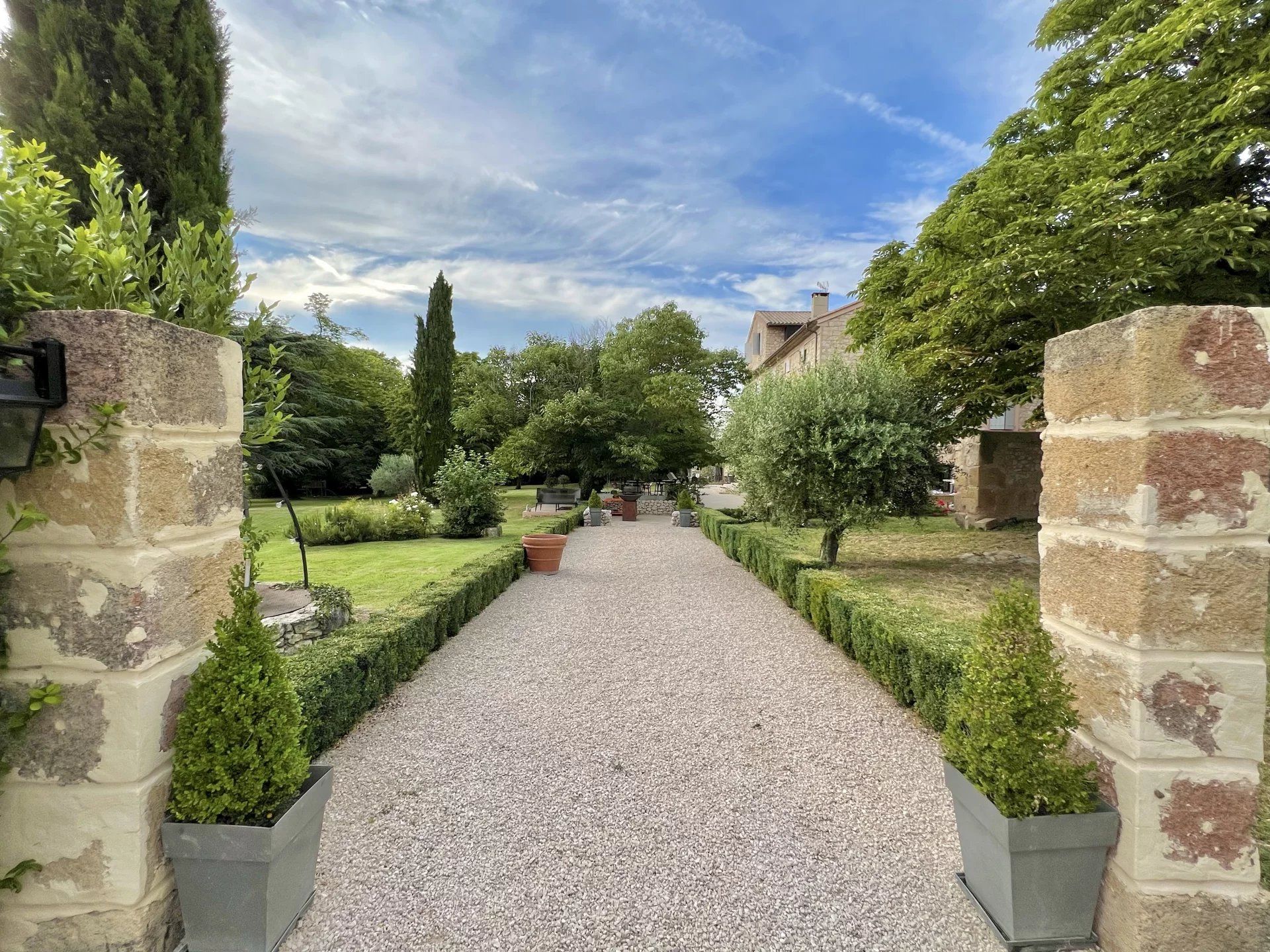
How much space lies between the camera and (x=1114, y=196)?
6797 millimetres

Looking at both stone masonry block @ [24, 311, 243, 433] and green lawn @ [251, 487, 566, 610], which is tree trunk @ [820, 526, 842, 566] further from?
stone masonry block @ [24, 311, 243, 433]

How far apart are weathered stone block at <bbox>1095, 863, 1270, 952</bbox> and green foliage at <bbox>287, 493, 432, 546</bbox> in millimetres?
13423

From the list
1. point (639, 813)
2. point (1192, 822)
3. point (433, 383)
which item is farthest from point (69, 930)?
point (433, 383)

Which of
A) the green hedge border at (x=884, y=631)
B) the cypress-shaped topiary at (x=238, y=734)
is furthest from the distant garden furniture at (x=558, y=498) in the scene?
the cypress-shaped topiary at (x=238, y=734)

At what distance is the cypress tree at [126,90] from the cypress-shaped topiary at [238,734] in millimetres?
5387

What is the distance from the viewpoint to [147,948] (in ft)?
6.20

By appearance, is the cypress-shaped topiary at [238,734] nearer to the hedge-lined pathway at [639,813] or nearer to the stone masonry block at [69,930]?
the stone masonry block at [69,930]

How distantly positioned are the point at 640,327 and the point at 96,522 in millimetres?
28217

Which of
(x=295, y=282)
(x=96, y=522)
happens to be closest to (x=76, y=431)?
(x=96, y=522)

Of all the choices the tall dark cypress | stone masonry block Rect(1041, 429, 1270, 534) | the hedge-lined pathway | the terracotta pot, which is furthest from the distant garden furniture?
stone masonry block Rect(1041, 429, 1270, 534)

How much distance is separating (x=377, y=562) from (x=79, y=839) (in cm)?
886

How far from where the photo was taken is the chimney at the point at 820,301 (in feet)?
101

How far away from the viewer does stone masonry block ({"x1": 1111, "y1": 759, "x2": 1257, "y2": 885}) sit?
1879 mm

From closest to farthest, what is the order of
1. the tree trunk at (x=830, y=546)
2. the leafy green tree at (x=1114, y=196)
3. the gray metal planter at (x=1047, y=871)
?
the gray metal planter at (x=1047, y=871) < the leafy green tree at (x=1114, y=196) < the tree trunk at (x=830, y=546)
